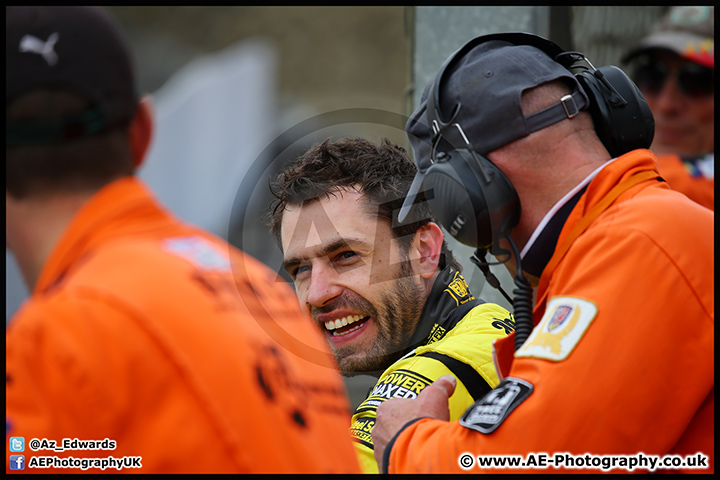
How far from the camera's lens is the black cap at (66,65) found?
1466mm

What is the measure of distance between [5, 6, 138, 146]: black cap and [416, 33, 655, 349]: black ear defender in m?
0.99

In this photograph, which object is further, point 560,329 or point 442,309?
point 442,309

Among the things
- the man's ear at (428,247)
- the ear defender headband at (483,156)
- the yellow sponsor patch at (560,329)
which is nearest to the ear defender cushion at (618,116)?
the ear defender headband at (483,156)

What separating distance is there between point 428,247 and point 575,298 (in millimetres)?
1345

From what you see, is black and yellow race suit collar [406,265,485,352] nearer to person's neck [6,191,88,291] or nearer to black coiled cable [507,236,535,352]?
black coiled cable [507,236,535,352]

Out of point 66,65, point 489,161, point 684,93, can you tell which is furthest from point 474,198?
point 684,93

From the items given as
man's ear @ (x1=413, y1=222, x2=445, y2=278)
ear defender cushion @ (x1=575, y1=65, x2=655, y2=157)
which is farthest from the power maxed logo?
ear defender cushion @ (x1=575, y1=65, x2=655, y2=157)

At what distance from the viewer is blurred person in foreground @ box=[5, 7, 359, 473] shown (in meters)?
1.24

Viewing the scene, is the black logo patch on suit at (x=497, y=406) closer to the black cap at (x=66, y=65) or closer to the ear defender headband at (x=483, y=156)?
the ear defender headband at (x=483, y=156)

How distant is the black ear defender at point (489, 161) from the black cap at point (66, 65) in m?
0.99

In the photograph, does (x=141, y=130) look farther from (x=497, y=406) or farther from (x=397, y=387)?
(x=397, y=387)

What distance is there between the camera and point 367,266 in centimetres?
300
